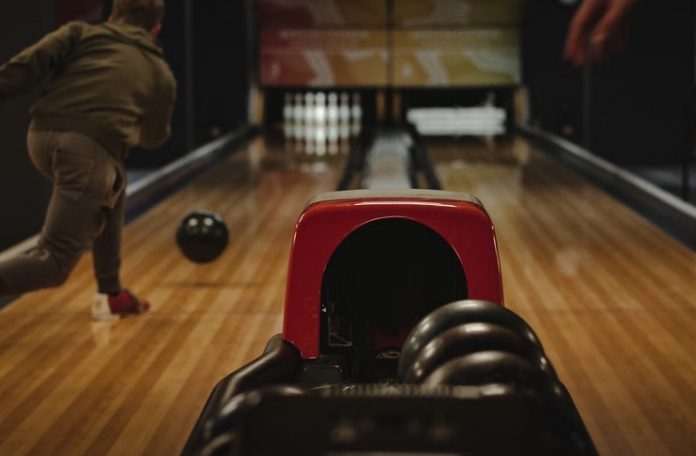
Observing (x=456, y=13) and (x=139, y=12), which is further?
(x=456, y=13)

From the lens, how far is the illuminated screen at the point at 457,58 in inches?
434

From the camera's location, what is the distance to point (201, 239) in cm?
423

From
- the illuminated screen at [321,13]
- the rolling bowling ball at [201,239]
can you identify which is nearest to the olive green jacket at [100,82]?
the rolling bowling ball at [201,239]

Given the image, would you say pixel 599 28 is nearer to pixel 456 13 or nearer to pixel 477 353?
pixel 477 353

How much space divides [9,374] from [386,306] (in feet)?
3.60

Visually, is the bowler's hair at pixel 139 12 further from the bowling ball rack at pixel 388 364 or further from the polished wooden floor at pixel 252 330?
the bowling ball rack at pixel 388 364

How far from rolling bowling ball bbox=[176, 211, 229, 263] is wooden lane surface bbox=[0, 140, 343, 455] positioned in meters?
0.09

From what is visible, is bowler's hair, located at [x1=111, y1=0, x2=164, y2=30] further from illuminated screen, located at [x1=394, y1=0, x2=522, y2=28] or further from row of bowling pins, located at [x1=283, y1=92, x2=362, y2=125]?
illuminated screen, located at [x1=394, y1=0, x2=522, y2=28]

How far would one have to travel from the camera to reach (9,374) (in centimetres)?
289

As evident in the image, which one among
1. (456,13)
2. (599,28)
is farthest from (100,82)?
(456,13)

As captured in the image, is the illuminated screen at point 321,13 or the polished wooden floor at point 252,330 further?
the illuminated screen at point 321,13

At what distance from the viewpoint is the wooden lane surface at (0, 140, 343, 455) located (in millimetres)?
2457

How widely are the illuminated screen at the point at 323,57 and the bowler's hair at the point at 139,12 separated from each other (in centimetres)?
782

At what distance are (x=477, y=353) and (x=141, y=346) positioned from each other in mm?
1863
